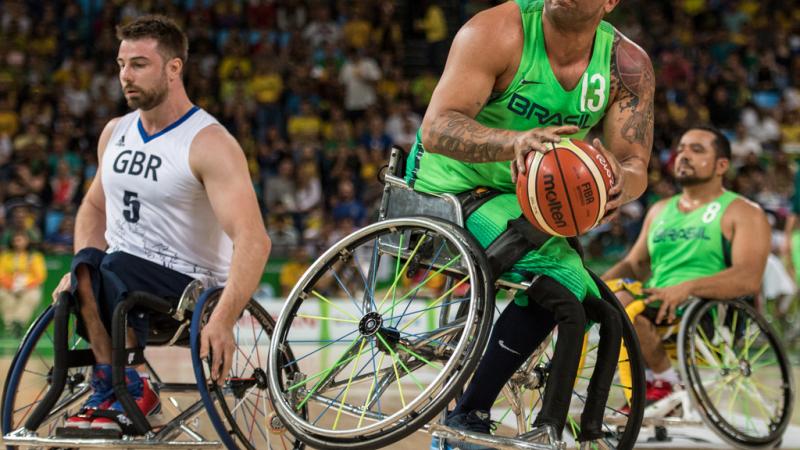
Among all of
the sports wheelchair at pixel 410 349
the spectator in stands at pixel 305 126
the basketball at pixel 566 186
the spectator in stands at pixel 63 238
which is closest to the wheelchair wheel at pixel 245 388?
the sports wheelchair at pixel 410 349

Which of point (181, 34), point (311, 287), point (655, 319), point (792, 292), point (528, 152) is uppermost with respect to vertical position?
point (181, 34)

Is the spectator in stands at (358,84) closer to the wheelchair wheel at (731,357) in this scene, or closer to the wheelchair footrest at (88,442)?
the wheelchair wheel at (731,357)

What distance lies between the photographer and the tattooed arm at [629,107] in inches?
140

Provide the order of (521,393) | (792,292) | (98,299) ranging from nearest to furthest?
(521,393)
(98,299)
(792,292)

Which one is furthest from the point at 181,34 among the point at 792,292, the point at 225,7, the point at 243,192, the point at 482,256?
the point at 225,7

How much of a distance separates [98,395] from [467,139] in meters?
1.66

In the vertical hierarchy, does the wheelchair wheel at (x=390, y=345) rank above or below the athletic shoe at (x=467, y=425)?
above

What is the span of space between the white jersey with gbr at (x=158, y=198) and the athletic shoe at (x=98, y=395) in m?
0.46

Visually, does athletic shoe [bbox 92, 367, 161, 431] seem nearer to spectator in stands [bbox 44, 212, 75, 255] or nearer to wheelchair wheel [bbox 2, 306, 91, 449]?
wheelchair wheel [bbox 2, 306, 91, 449]

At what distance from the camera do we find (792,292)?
1074cm

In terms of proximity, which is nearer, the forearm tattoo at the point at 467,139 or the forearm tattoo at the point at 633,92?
the forearm tattoo at the point at 467,139

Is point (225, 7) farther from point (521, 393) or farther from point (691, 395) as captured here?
point (521, 393)

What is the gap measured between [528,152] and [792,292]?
842 cm

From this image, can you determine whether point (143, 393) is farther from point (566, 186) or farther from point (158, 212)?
point (566, 186)
